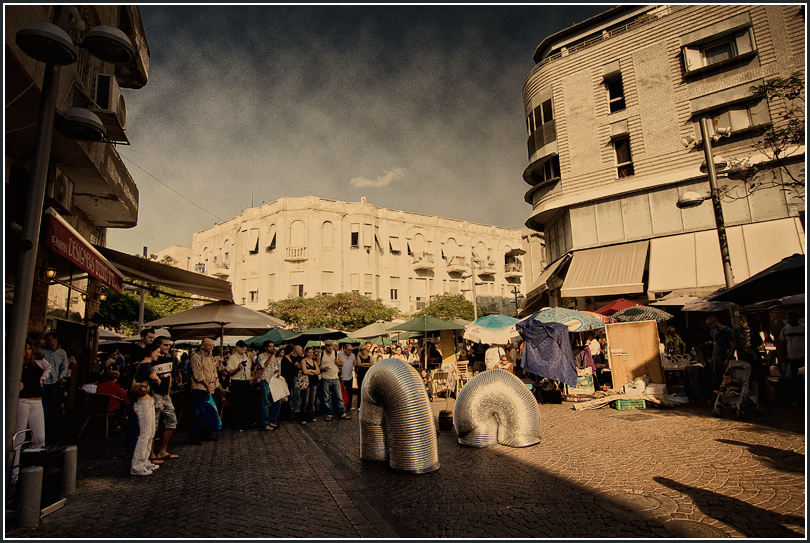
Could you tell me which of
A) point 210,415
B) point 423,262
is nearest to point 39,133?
point 210,415

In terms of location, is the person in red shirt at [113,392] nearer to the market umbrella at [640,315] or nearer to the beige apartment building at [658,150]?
the market umbrella at [640,315]

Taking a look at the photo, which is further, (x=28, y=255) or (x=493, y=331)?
(x=493, y=331)

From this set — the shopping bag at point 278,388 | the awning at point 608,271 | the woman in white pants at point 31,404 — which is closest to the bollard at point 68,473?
the woman in white pants at point 31,404

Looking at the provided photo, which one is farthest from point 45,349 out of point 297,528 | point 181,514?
point 297,528

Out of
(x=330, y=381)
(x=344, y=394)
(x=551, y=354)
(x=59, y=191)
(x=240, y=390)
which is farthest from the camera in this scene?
(x=344, y=394)

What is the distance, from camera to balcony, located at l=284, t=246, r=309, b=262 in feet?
138

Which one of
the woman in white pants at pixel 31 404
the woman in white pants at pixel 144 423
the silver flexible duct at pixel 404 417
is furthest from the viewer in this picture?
the woman in white pants at pixel 144 423

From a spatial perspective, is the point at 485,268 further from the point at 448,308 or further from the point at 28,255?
the point at 28,255

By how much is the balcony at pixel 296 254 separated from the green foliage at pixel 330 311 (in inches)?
172

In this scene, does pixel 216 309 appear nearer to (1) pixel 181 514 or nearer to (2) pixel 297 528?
(1) pixel 181 514

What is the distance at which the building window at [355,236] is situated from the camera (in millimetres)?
44438

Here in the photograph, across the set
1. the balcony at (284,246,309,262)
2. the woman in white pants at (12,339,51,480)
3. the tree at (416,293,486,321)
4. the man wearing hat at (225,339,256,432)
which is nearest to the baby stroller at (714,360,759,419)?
the man wearing hat at (225,339,256,432)

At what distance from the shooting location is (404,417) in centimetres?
600

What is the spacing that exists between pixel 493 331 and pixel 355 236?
32223mm
